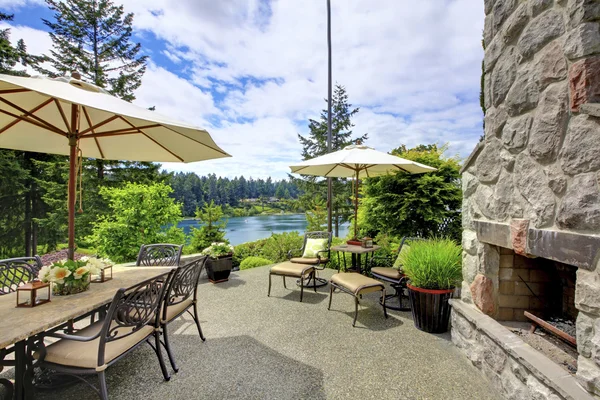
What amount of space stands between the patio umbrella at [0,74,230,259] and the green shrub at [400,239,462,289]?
7.89 feet

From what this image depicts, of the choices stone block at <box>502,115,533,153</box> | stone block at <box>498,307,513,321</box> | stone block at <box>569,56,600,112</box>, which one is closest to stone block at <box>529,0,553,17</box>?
stone block at <box>569,56,600,112</box>

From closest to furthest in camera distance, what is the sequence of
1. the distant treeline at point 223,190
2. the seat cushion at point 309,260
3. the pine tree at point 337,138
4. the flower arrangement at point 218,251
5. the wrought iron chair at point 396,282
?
the wrought iron chair at point 396,282
the seat cushion at point 309,260
the flower arrangement at point 218,251
the pine tree at point 337,138
the distant treeline at point 223,190

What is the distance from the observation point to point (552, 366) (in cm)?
165

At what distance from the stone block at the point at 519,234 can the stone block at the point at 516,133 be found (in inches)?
20.2

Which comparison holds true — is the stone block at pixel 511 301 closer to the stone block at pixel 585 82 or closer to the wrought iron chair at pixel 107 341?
the stone block at pixel 585 82

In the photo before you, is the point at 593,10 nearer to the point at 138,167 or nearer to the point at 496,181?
the point at 496,181

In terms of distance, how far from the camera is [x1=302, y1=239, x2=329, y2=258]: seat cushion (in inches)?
194

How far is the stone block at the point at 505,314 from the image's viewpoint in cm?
237

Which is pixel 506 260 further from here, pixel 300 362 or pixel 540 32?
pixel 300 362

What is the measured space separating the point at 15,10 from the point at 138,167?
225 inches

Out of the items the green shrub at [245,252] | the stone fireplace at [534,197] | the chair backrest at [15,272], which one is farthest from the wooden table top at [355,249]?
the green shrub at [245,252]

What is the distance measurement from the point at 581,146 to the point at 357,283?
242 cm

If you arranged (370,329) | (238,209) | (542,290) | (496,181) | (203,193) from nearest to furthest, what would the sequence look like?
1. (496,181)
2. (542,290)
3. (370,329)
4. (203,193)
5. (238,209)

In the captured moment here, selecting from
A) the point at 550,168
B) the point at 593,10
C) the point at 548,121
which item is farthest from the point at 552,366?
the point at 593,10
